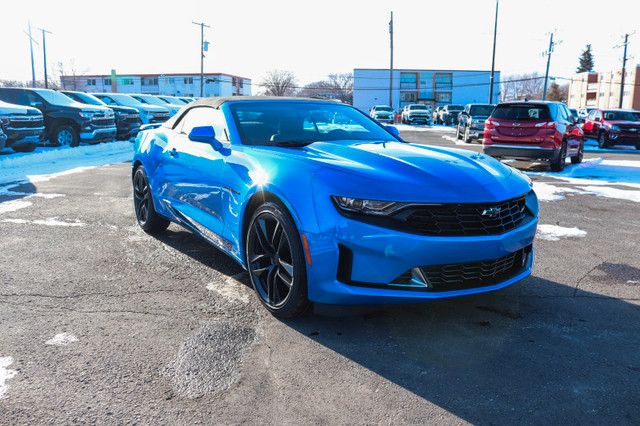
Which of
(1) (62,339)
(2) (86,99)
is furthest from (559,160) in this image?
(2) (86,99)

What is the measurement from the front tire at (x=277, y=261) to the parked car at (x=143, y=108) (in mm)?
17529

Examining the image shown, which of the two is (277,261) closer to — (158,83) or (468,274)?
(468,274)

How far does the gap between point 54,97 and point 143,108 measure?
182 inches

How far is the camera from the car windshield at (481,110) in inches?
819

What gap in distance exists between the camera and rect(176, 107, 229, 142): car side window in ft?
13.8

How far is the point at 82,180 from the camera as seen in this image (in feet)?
Result: 30.9

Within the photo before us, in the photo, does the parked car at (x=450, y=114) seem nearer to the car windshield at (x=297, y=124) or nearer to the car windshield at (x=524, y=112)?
the car windshield at (x=524, y=112)

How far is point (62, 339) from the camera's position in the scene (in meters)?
3.07

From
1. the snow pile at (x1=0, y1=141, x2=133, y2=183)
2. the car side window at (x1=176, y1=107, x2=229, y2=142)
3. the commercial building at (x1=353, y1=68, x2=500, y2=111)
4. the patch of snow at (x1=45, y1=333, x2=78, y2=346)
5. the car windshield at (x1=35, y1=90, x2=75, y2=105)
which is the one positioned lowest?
the patch of snow at (x1=45, y1=333, x2=78, y2=346)

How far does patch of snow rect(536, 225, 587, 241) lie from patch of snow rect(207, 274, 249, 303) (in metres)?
3.28

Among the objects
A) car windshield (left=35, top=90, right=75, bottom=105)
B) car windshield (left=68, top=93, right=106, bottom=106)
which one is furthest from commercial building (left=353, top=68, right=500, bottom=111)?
car windshield (left=35, top=90, right=75, bottom=105)

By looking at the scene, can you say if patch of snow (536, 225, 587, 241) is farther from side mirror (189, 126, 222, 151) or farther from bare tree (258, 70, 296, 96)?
bare tree (258, 70, 296, 96)

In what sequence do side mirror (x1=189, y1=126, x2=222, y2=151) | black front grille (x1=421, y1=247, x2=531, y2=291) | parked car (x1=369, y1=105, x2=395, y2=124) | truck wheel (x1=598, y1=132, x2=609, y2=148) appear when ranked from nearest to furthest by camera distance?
1. black front grille (x1=421, y1=247, x2=531, y2=291)
2. side mirror (x1=189, y1=126, x2=222, y2=151)
3. truck wheel (x1=598, y1=132, x2=609, y2=148)
4. parked car (x1=369, y1=105, x2=395, y2=124)

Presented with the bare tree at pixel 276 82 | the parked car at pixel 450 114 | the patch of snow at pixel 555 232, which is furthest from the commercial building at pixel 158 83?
the patch of snow at pixel 555 232
